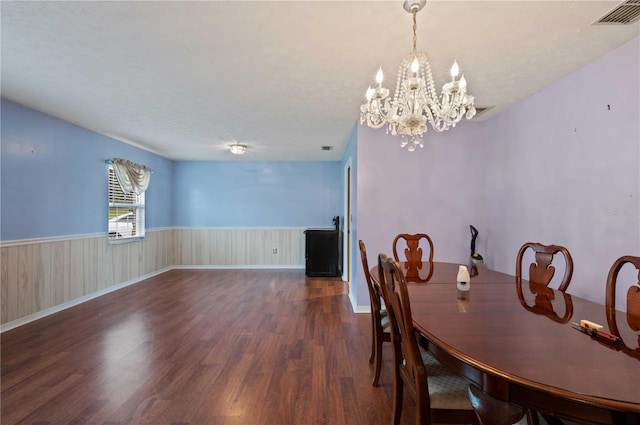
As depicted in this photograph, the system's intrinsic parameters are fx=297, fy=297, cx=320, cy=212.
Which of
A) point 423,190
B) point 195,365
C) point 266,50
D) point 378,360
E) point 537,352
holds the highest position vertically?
point 266,50

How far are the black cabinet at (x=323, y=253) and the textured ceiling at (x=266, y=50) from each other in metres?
2.68

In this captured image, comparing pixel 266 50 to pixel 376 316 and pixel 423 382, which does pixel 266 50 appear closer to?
pixel 376 316

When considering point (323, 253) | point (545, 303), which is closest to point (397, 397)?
point (545, 303)

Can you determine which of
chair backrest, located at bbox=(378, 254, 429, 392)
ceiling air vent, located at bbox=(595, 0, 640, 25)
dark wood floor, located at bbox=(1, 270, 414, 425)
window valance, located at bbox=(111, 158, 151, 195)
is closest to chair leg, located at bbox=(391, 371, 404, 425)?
chair backrest, located at bbox=(378, 254, 429, 392)

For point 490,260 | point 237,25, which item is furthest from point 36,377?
point 490,260

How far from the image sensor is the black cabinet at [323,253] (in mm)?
5586

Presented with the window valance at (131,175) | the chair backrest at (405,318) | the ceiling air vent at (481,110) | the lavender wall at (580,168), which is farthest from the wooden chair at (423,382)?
the window valance at (131,175)

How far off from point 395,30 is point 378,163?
6.12 ft

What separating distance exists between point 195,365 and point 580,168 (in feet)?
11.3

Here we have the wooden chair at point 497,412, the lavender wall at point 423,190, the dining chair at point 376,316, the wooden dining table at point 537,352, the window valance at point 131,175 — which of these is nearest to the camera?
the wooden dining table at point 537,352

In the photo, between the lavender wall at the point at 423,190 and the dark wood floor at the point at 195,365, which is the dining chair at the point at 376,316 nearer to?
the dark wood floor at the point at 195,365

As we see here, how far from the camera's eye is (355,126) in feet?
12.5

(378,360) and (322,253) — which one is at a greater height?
(322,253)

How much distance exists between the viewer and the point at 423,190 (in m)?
3.65
